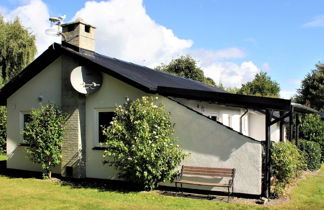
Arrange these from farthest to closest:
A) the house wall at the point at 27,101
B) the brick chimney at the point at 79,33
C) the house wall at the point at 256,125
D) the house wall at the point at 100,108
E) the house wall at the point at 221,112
A: 1. the house wall at the point at 256,125
2. the house wall at the point at 27,101
3. the brick chimney at the point at 79,33
4. the house wall at the point at 221,112
5. the house wall at the point at 100,108

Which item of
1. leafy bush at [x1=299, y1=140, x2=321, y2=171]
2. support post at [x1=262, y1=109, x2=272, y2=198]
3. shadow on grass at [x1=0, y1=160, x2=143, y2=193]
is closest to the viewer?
support post at [x1=262, y1=109, x2=272, y2=198]

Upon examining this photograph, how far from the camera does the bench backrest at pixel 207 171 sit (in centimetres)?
899

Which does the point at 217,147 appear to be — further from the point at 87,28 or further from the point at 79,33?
→ the point at 87,28

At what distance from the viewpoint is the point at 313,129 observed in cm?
1800

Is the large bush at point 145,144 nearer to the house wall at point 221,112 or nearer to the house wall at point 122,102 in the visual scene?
the house wall at point 122,102

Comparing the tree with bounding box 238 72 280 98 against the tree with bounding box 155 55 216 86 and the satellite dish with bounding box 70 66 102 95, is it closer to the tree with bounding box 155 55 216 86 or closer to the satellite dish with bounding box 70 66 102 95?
the tree with bounding box 155 55 216 86

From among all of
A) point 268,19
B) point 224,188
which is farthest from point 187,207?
point 268,19

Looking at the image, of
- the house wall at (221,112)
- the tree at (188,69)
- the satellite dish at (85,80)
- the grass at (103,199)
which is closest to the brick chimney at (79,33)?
the satellite dish at (85,80)

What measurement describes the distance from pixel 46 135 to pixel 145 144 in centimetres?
423

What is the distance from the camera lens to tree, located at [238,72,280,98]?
1572 inches

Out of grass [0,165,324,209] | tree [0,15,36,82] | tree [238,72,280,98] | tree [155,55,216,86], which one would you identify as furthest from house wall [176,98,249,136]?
tree [238,72,280,98]

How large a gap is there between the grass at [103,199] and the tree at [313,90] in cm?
3137

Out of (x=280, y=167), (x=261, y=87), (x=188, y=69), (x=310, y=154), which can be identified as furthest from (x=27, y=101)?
(x=261, y=87)

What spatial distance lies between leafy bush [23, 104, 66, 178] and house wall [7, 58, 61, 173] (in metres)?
0.80
